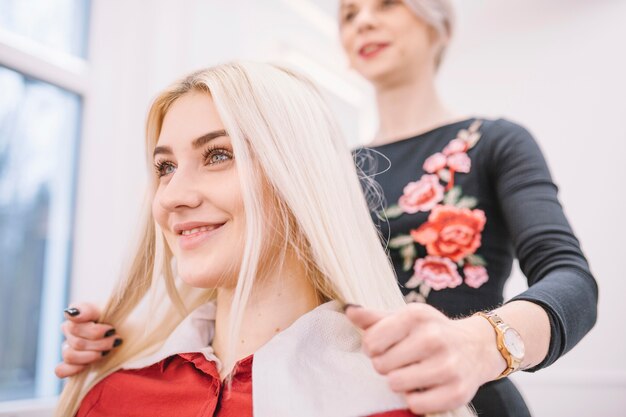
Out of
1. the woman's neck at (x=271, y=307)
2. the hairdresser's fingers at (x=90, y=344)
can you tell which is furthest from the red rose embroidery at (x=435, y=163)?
the hairdresser's fingers at (x=90, y=344)

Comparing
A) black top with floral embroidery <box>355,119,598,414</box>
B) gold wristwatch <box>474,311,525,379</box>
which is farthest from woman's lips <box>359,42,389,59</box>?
gold wristwatch <box>474,311,525,379</box>

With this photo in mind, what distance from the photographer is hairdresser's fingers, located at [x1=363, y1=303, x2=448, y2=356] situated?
0.59 m

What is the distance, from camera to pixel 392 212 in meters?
1.21

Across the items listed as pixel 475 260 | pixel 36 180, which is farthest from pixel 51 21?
pixel 475 260

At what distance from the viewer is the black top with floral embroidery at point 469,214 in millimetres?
1005

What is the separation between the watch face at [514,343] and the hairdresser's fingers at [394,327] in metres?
0.16

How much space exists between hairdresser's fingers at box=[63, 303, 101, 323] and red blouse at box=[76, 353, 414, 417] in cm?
14

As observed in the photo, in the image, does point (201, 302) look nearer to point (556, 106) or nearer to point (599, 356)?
point (599, 356)

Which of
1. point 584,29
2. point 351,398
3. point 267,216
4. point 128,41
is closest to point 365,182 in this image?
point 267,216

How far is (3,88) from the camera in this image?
1396 millimetres

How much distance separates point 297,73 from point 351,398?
0.60m

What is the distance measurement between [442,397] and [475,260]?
1.85 ft

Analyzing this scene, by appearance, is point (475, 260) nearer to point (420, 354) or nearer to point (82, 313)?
point (420, 354)

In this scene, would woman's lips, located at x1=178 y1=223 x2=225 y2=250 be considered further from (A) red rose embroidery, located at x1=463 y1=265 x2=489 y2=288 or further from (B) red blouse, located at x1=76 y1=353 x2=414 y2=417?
(A) red rose embroidery, located at x1=463 y1=265 x2=489 y2=288
